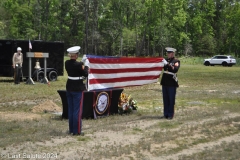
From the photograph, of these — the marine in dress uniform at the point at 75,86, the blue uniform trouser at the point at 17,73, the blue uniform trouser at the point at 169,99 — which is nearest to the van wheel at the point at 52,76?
the blue uniform trouser at the point at 17,73

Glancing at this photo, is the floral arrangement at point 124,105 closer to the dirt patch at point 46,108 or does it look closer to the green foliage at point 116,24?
the dirt patch at point 46,108

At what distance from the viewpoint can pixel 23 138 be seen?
8.14 m

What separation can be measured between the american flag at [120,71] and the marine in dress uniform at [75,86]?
157 cm

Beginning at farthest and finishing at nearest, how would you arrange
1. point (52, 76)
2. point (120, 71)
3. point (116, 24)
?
point (116, 24) < point (52, 76) < point (120, 71)

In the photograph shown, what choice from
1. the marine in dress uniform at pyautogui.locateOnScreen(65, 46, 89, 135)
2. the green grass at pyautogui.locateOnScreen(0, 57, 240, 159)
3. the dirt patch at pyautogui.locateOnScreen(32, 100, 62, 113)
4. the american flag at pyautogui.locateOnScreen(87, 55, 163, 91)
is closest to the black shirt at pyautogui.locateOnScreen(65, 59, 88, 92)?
the marine in dress uniform at pyautogui.locateOnScreen(65, 46, 89, 135)

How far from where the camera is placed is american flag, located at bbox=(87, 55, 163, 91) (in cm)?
1050

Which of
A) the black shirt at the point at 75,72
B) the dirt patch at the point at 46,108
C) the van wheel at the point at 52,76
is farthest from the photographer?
the van wheel at the point at 52,76

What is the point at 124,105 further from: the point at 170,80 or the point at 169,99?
the point at 170,80

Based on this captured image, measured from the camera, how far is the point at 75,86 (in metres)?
8.54

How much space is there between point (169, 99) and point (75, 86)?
137 inches

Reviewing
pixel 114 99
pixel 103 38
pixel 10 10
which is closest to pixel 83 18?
pixel 103 38

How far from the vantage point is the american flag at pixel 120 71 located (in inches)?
413

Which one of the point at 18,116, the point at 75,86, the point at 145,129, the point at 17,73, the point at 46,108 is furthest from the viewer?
the point at 17,73

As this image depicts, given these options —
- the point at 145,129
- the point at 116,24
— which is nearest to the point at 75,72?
the point at 145,129
